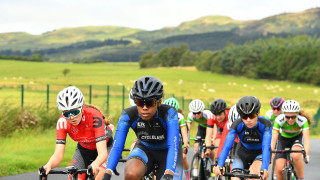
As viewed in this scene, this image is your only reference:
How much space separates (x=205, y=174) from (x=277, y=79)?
466 feet

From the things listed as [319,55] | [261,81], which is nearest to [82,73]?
[261,81]

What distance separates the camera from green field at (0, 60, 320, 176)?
17.1 metres

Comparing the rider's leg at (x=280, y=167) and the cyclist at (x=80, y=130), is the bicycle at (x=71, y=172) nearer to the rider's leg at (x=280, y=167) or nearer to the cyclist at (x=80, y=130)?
the cyclist at (x=80, y=130)

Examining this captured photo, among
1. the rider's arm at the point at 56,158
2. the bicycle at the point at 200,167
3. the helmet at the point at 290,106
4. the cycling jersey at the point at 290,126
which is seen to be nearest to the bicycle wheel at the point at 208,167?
the bicycle at the point at 200,167

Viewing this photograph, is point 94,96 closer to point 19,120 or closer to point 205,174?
point 19,120

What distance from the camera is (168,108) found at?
5848 mm

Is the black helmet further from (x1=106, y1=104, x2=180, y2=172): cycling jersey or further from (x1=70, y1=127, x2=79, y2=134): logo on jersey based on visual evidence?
(x1=70, y1=127, x2=79, y2=134): logo on jersey

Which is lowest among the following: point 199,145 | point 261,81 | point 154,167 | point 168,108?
point 261,81

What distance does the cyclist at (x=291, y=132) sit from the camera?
989cm

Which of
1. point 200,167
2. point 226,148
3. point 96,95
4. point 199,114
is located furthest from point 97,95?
point 226,148

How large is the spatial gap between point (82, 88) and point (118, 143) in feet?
94.6

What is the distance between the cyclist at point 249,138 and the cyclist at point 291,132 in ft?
6.21

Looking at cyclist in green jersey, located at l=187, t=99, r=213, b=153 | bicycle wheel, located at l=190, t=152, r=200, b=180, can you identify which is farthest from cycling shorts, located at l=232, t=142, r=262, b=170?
cyclist in green jersey, located at l=187, t=99, r=213, b=153

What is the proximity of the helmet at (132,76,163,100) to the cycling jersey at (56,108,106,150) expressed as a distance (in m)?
1.11
